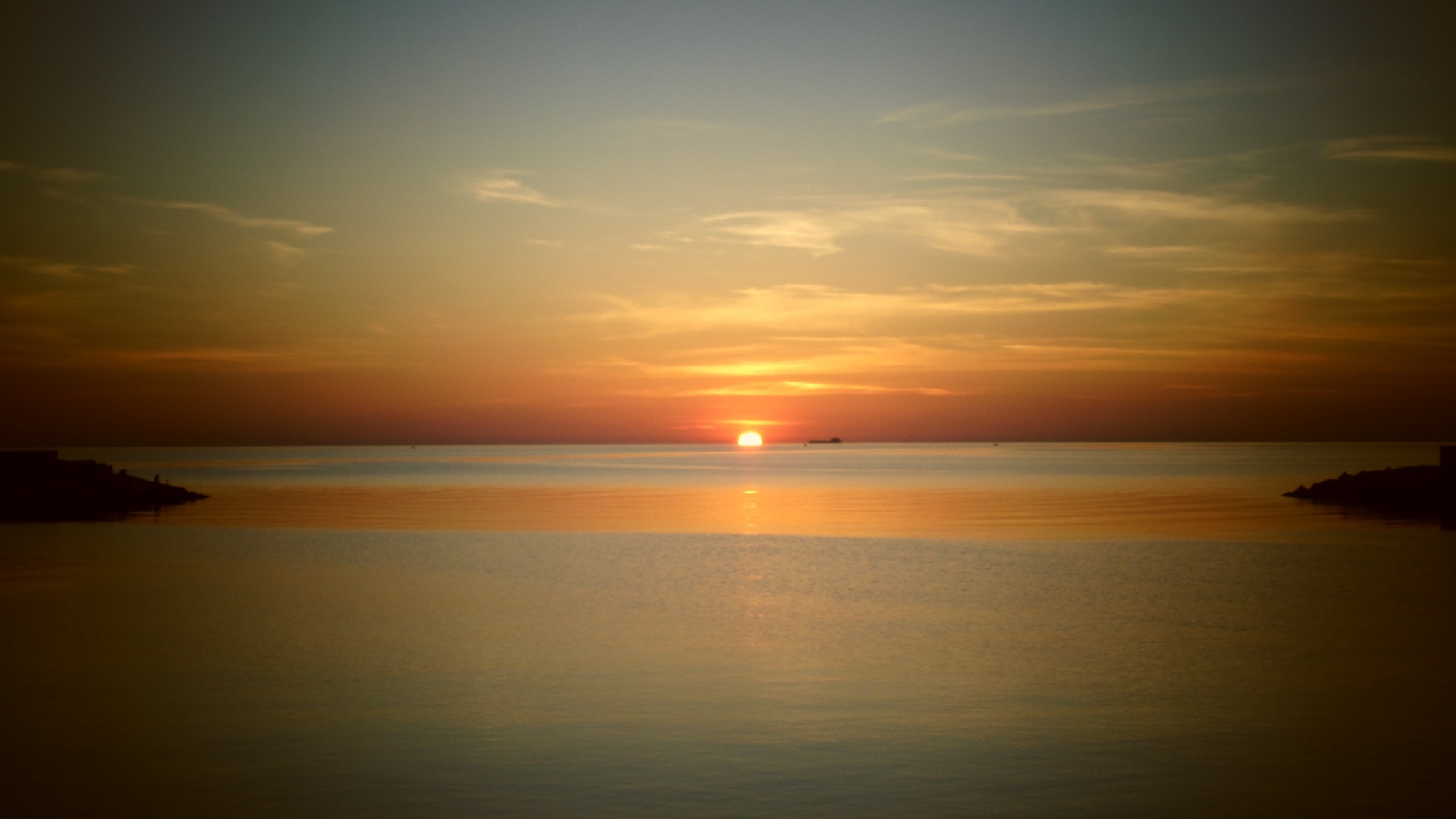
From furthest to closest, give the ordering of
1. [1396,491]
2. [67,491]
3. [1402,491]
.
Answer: [1396,491] → [1402,491] → [67,491]

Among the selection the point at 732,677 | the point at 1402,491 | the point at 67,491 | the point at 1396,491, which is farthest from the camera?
the point at 1396,491

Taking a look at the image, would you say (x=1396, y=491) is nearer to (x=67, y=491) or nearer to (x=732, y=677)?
(x=732, y=677)

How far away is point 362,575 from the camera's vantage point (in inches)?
1070

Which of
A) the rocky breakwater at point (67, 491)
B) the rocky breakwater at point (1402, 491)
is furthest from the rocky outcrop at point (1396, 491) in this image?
the rocky breakwater at point (67, 491)

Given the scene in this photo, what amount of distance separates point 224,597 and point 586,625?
9248 mm

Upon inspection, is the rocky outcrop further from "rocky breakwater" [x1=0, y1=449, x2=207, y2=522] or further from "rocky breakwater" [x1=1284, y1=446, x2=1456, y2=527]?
"rocky breakwater" [x1=0, y1=449, x2=207, y2=522]

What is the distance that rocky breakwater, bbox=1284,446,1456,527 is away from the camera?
49281mm

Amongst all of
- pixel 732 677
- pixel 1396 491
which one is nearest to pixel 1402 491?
pixel 1396 491

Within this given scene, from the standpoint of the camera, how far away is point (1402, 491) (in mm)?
53094

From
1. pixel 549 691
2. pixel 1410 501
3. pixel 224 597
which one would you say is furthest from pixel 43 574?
pixel 1410 501

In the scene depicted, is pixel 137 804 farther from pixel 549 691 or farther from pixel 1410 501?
pixel 1410 501

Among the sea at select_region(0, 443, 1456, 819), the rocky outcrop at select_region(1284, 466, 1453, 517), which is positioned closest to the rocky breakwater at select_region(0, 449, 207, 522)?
the sea at select_region(0, 443, 1456, 819)

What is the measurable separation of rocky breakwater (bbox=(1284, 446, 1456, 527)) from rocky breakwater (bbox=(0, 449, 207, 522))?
60850 mm

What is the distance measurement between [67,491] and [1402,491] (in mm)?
68501
